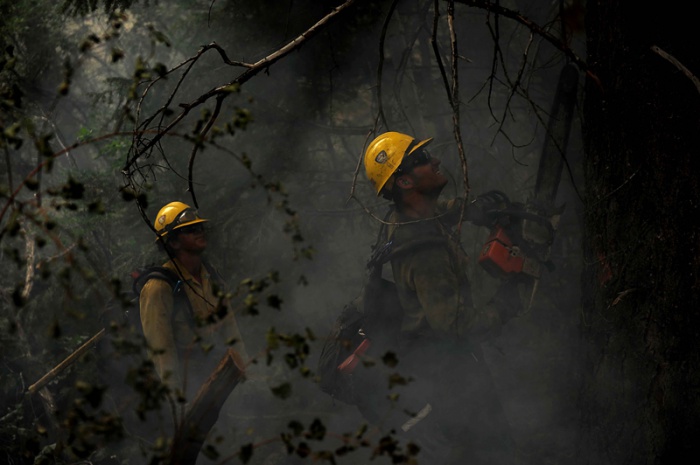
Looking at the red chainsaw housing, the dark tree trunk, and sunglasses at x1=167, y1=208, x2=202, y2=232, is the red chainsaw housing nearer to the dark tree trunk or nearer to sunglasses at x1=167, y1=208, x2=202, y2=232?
the dark tree trunk

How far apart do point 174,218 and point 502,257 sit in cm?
279

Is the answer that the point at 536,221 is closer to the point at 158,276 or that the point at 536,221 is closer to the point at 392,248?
the point at 392,248

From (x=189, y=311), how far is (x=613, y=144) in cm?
356

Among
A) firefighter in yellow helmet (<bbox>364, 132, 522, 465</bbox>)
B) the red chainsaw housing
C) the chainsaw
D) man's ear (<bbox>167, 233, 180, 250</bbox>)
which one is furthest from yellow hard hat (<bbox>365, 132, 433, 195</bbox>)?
man's ear (<bbox>167, 233, 180, 250</bbox>)

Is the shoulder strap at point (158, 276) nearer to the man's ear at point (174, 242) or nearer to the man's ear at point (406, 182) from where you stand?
the man's ear at point (174, 242)

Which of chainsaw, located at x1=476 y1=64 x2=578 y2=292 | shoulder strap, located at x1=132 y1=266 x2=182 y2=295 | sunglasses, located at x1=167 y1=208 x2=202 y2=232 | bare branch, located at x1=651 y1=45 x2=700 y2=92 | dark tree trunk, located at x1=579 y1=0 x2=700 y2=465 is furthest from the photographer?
sunglasses, located at x1=167 y1=208 x2=202 y2=232

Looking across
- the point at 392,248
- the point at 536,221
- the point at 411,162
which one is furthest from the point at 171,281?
the point at 536,221

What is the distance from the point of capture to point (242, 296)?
851 centimetres

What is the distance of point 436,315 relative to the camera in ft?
15.1

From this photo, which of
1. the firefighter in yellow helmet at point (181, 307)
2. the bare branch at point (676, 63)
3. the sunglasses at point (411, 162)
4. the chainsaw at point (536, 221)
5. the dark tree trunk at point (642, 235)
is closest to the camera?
the bare branch at point (676, 63)

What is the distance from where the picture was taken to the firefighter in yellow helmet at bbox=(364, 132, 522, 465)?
4.65m

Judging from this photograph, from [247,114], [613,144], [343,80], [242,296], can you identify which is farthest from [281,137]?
[247,114]

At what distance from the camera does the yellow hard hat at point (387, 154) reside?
16.1 feet

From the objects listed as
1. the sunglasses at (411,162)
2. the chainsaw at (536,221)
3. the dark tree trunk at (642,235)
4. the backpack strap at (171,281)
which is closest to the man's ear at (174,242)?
the backpack strap at (171,281)
